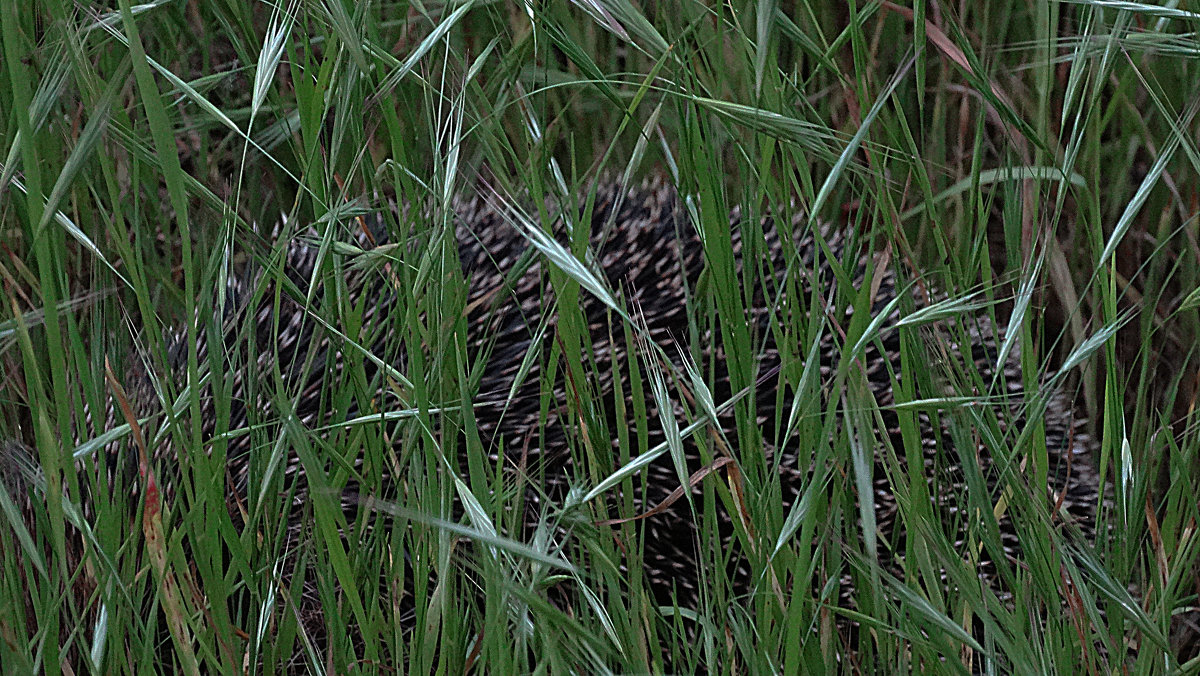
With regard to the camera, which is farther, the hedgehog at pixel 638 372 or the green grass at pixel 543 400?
the hedgehog at pixel 638 372

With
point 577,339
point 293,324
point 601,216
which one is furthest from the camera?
point 601,216

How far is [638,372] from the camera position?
1107mm

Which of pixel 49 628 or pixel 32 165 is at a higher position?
pixel 32 165

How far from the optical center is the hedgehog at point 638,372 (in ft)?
3.30

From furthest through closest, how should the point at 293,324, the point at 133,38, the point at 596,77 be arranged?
1. the point at 293,324
2. the point at 596,77
3. the point at 133,38

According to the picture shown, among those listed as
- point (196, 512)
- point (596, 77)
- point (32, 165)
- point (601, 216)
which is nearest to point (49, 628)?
point (196, 512)

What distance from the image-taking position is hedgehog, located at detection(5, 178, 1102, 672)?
1.01m

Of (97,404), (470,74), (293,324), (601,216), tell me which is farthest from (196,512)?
(601,216)

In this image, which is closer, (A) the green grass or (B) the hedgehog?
(A) the green grass

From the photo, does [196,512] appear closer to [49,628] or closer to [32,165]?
[49,628]

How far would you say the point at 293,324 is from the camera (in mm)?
1888

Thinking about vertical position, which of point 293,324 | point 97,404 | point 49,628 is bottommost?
point 293,324

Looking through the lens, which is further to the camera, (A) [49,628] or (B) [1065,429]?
(B) [1065,429]

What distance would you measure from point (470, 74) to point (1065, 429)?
1.33 m
